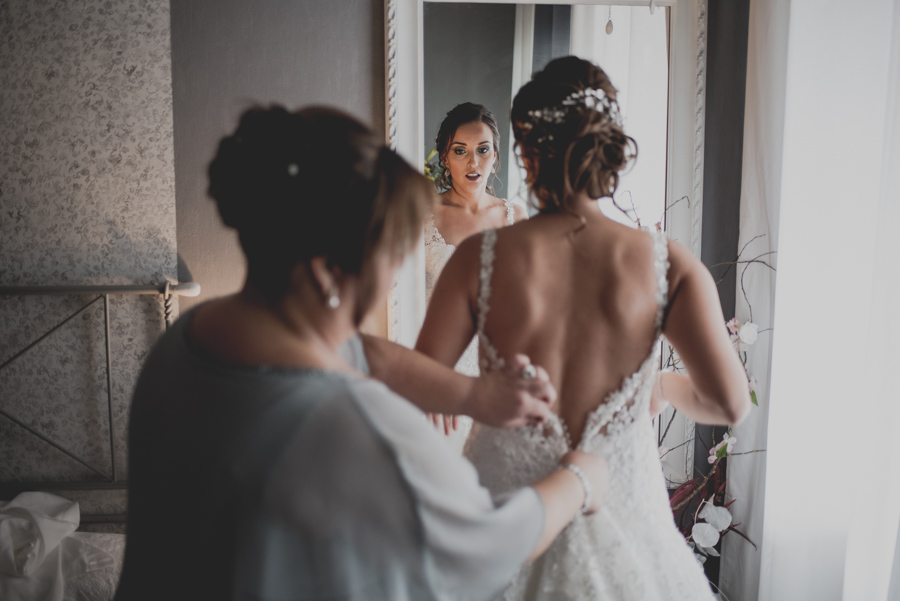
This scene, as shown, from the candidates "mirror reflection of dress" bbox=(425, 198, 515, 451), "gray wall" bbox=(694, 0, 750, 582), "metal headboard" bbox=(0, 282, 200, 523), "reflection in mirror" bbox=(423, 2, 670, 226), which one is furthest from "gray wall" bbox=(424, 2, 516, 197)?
"metal headboard" bbox=(0, 282, 200, 523)

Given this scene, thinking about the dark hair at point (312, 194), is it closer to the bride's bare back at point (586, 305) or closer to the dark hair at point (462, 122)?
the bride's bare back at point (586, 305)

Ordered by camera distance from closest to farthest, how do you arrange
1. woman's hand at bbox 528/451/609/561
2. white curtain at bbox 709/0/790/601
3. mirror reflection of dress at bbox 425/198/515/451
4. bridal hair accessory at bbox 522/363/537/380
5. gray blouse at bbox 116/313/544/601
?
gray blouse at bbox 116/313/544/601, woman's hand at bbox 528/451/609/561, bridal hair accessory at bbox 522/363/537/380, white curtain at bbox 709/0/790/601, mirror reflection of dress at bbox 425/198/515/451

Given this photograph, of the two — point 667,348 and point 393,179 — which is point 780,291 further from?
point 393,179

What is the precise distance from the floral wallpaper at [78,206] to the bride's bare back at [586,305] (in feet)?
5.01

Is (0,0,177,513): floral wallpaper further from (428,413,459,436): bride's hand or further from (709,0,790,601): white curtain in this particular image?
(709,0,790,601): white curtain

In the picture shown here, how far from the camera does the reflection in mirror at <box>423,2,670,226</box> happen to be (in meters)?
2.11

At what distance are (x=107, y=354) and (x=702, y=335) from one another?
6.49 ft

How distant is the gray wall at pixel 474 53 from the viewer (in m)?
2.11

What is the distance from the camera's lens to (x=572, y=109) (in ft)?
3.43

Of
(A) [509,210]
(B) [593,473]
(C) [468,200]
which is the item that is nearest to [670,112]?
(A) [509,210]

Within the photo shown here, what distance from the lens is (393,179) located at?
0.65 metres

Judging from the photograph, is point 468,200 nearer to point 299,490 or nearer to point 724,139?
point 724,139

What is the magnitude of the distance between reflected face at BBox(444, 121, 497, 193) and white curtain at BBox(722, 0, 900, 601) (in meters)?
0.89

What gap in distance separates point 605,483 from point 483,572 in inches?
12.3
